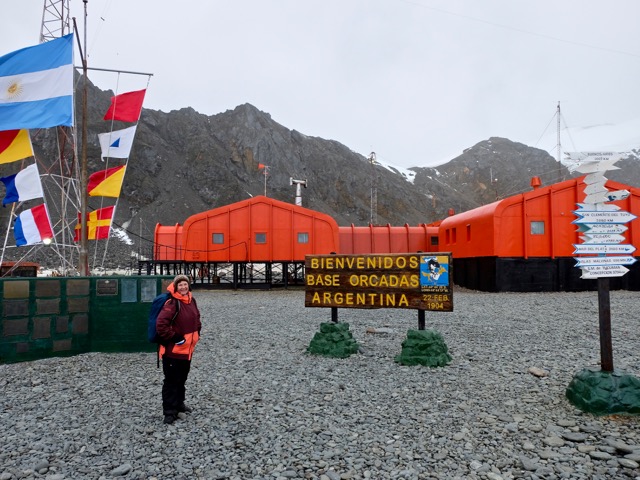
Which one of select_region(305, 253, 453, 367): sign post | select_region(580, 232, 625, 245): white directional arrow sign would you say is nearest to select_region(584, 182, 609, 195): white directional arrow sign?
select_region(580, 232, 625, 245): white directional arrow sign

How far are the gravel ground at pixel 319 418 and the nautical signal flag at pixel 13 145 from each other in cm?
666

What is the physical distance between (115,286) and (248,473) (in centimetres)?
→ 665

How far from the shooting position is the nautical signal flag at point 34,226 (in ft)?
43.4

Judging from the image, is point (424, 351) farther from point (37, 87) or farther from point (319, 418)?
point (37, 87)

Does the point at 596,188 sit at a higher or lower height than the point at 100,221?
lower

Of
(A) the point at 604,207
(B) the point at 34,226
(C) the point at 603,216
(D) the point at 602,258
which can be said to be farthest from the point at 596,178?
(B) the point at 34,226

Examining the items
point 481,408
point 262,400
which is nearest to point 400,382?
point 481,408

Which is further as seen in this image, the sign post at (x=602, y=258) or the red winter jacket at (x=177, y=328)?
the sign post at (x=602, y=258)

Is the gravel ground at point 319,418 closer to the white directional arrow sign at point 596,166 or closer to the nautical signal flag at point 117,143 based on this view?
the white directional arrow sign at point 596,166

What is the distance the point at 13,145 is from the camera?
12.2 metres

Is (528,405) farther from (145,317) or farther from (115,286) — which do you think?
(115,286)

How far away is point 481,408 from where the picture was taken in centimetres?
593

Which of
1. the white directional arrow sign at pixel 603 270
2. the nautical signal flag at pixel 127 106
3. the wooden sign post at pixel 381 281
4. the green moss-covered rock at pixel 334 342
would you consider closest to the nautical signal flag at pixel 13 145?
the nautical signal flag at pixel 127 106

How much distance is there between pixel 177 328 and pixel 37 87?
1114 cm
